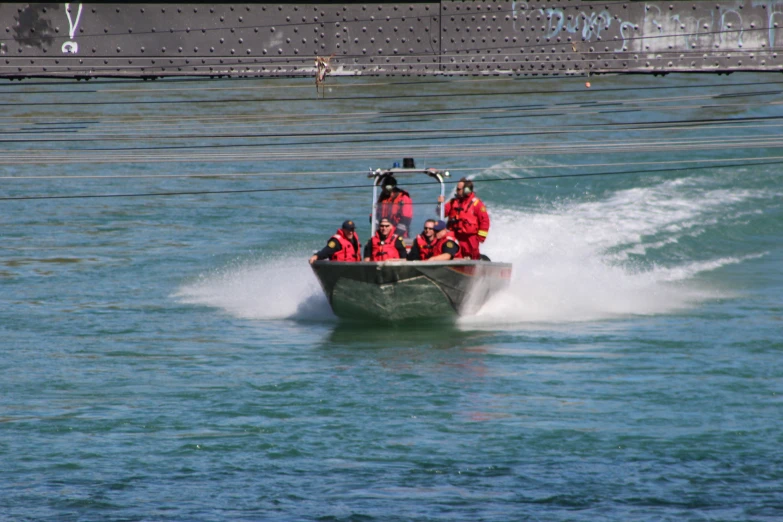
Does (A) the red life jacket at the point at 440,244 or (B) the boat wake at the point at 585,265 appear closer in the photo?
(A) the red life jacket at the point at 440,244

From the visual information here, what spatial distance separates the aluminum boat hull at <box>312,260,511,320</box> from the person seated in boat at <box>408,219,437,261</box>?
1.50 ft

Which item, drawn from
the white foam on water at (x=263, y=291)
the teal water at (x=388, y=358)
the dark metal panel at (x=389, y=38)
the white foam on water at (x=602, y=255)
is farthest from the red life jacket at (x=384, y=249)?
the dark metal panel at (x=389, y=38)

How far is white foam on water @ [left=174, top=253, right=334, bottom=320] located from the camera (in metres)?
16.9

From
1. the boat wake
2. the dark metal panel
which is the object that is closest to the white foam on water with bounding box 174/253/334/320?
the boat wake

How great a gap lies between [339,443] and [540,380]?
10.1 feet

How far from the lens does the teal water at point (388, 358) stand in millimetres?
9617

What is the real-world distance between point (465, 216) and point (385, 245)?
1.57 metres

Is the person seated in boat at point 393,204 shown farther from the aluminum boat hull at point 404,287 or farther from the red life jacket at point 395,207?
the aluminum boat hull at point 404,287

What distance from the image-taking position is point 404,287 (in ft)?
49.5

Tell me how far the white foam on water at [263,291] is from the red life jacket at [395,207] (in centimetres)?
155

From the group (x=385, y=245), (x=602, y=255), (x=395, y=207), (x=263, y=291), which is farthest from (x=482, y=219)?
(x=602, y=255)

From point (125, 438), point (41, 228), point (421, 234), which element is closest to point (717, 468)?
point (125, 438)

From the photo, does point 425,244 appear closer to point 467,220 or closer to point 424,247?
point 424,247

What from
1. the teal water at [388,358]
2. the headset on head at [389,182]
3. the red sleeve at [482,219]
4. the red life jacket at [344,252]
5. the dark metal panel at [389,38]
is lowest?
the teal water at [388,358]
